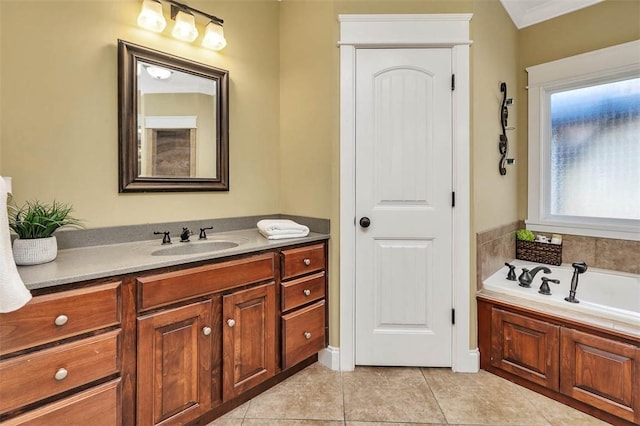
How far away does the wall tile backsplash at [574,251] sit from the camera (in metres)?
2.20

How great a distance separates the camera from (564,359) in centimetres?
174

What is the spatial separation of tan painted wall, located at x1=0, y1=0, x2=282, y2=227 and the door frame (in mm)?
847

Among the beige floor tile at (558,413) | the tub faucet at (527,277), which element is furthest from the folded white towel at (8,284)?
the tub faucet at (527,277)

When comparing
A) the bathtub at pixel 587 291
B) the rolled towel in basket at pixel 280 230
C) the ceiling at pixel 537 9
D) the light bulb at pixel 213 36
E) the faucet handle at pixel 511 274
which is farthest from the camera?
the ceiling at pixel 537 9

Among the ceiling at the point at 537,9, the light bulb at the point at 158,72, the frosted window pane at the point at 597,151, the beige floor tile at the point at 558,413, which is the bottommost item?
the beige floor tile at the point at 558,413

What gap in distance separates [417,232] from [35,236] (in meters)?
1.95

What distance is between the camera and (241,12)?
7.29ft

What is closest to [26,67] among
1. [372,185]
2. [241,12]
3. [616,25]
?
[241,12]

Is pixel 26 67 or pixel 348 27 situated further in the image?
pixel 348 27

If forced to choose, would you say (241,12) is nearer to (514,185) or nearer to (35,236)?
(35,236)

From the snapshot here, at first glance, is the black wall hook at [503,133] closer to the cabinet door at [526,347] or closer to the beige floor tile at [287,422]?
the cabinet door at [526,347]

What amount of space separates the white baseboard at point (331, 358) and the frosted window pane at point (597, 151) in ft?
7.29

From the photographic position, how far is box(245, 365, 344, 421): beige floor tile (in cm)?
Answer: 166

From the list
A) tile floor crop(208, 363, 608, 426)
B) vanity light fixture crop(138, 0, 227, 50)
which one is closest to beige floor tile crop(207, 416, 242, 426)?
tile floor crop(208, 363, 608, 426)
